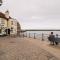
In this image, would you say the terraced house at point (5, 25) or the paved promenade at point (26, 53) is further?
the terraced house at point (5, 25)

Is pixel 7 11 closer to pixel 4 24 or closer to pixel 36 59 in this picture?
pixel 4 24

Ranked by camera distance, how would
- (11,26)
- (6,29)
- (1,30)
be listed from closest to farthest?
(1,30) < (6,29) < (11,26)

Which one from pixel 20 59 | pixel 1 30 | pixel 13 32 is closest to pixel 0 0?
pixel 20 59

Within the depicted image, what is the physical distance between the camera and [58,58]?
37.2 feet

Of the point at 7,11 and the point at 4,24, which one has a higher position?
the point at 7,11

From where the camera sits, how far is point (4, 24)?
5388 centimetres

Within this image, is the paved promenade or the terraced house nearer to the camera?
the paved promenade

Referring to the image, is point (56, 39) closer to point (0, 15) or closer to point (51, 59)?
point (51, 59)

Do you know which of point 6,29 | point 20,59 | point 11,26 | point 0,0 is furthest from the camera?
point 11,26

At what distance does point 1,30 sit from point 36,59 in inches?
1618

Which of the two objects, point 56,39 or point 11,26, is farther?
point 11,26

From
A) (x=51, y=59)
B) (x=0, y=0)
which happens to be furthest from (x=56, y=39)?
(x=51, y=59)

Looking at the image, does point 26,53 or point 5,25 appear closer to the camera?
point 26,53

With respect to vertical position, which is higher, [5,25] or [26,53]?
[5,25]
